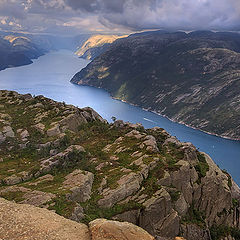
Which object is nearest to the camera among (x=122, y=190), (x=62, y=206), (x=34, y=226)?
(x=34, y=226)

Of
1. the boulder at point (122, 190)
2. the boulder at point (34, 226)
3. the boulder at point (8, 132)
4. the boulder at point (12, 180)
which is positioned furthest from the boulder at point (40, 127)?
the boulder at point (34, 226)

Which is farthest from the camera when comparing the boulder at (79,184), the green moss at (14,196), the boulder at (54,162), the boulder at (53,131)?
the boulder at (53,131)

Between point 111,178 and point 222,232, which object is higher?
point 111,178

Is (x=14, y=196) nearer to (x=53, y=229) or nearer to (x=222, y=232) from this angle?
(x=53, y=229)

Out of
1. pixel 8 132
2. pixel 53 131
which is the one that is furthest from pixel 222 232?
pixel 8 132

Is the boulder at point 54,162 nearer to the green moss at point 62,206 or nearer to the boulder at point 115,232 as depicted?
the green moss at point 62,206

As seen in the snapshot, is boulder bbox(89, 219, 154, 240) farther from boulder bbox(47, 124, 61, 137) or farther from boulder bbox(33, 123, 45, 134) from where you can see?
boulder bbox(33, 123, 45, 134)

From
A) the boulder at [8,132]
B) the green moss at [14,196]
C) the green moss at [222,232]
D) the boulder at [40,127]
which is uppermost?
the green moss at [14,196]

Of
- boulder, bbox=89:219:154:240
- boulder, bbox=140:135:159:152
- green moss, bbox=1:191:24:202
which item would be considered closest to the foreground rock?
boulder, bbox=89:219:154:240

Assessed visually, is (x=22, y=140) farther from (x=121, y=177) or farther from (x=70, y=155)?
(x=121, y=177)
